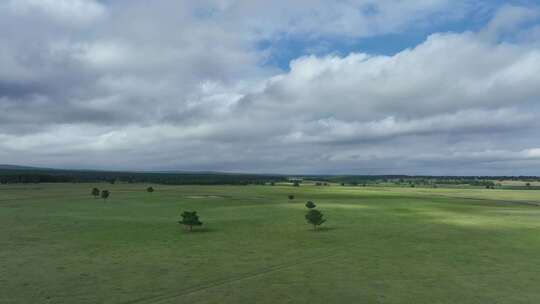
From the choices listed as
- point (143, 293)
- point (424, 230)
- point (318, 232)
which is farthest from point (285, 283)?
point (424, 230)

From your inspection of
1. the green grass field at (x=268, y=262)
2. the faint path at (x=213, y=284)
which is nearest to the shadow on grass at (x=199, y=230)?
the green grass field at (x=268, y=262)

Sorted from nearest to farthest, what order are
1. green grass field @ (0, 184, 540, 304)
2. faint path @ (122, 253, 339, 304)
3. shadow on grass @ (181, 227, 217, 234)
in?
faint path @ (122, 253, 339, 304) < green grass field @ (0, 184, 540, 304) < shadow on grass @ (181, 227, 217, 234)

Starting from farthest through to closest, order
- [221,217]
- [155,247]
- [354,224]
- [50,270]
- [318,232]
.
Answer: [221,217], [354,224], [318,232], [155,247], [50,270]

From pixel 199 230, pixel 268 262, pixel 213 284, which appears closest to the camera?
pixel 213 284

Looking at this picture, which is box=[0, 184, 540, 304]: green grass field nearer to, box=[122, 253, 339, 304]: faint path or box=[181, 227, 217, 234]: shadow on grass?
box=[122, 253, 339, 304]: faint path

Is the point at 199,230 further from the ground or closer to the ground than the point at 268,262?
further from the ground

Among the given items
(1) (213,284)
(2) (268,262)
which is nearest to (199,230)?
(2) (268,262)

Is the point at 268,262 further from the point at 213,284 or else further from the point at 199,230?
the point at 199,230

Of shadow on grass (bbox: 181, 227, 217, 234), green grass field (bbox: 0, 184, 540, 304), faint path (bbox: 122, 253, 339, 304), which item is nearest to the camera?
faint path (bbox: 122, 253, 339, 304)

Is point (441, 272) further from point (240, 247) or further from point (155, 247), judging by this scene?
point (155, 247)

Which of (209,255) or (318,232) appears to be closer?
(209,255)

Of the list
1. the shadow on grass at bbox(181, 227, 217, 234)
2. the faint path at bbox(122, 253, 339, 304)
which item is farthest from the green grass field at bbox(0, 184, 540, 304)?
the shadow on grass at bbox(181, 227, 217, 234)
